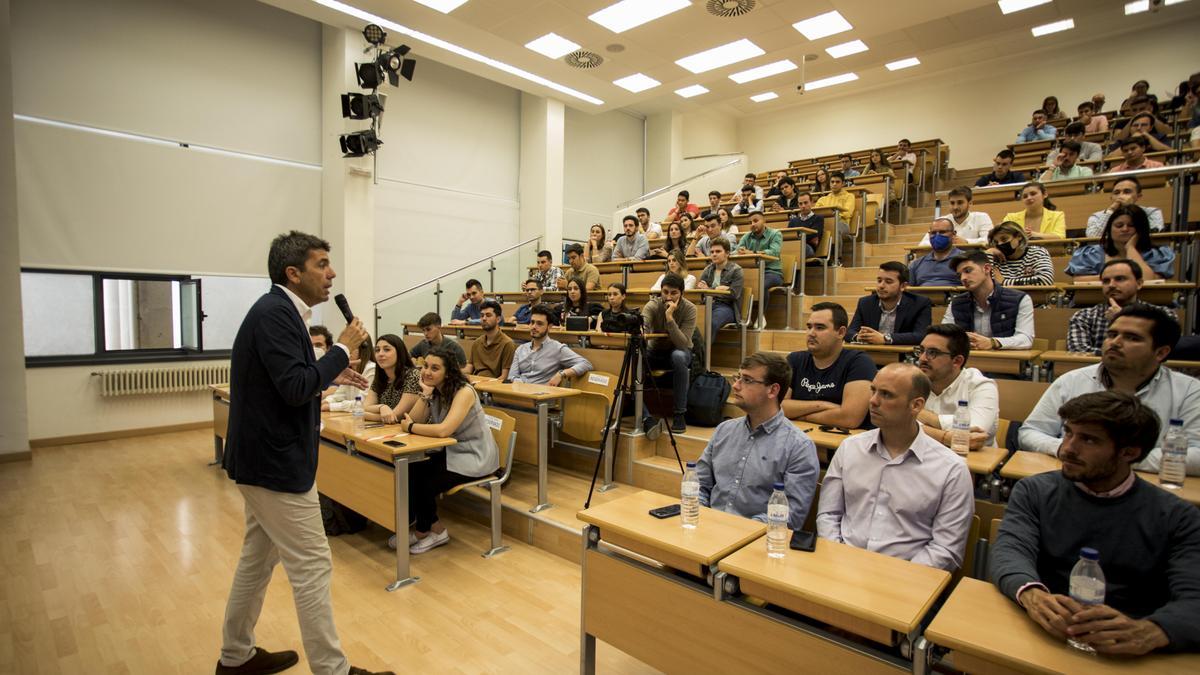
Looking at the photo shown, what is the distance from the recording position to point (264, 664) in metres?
2.23

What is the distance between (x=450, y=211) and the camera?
8.80 meters

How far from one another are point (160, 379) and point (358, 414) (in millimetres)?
4110

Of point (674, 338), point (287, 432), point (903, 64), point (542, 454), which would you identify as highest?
point (903, 64)

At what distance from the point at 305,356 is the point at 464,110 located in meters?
7.85

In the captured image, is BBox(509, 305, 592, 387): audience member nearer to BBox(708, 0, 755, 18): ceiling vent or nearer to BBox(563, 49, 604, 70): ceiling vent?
BBox(708, 0, 755, 18): ceiling vent

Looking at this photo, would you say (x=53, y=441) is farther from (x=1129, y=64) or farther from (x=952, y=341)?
(x=1129, y=64)

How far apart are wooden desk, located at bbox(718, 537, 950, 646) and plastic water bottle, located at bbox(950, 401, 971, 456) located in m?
0.89

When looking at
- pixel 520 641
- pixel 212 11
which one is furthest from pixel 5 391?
pixel 520 641

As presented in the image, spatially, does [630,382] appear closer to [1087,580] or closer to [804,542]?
[804,542]

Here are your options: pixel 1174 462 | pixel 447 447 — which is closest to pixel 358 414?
pixel 447 447

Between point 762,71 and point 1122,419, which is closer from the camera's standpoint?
point 1122,419

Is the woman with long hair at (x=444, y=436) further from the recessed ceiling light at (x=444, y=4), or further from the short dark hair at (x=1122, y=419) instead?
the recessed ceiling light at (x=444, y=4)

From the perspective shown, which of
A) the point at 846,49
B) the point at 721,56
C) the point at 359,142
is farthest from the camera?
the point at 846,49

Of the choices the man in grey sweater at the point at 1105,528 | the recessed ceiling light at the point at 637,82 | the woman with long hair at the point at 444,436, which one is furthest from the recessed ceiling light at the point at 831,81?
the man in grey sweater at the point at 1105,528
